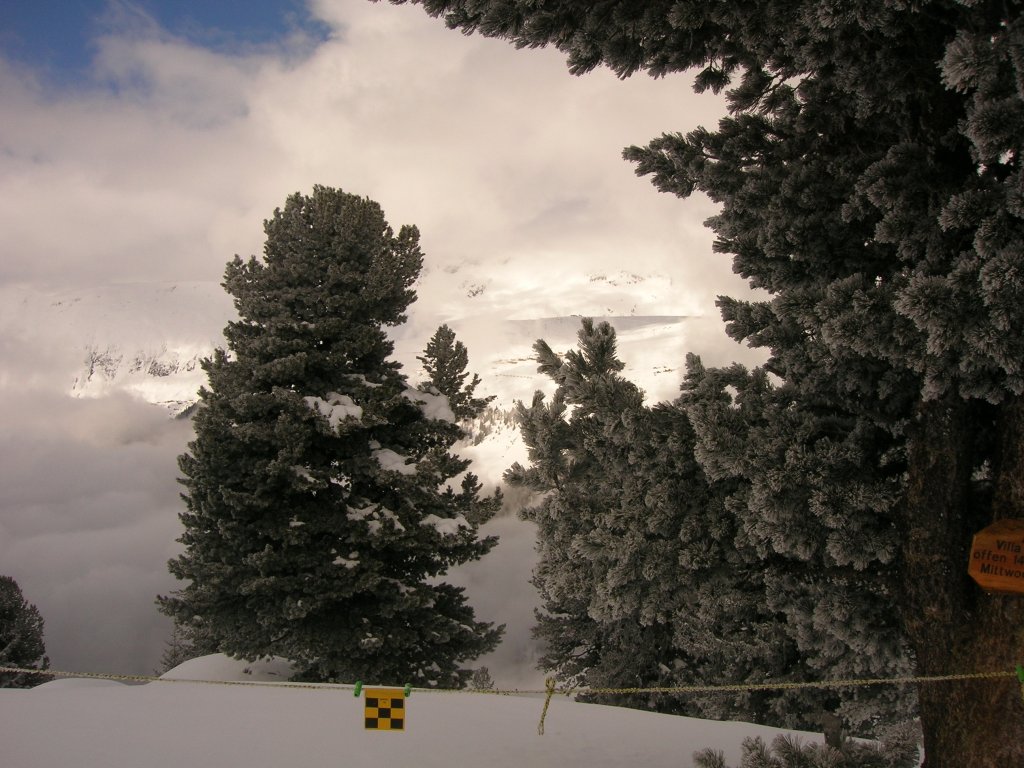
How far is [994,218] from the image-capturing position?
11.6ft

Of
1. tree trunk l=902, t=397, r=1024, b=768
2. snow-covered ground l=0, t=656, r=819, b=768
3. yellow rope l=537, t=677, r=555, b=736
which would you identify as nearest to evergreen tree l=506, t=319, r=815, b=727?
yellow rope l=537, t=677, r=555, b=736

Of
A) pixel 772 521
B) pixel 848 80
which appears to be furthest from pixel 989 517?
pixel 848 80

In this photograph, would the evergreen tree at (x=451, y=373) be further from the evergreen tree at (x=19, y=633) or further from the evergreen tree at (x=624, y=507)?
the evergreen tree at (x=19, y=633)

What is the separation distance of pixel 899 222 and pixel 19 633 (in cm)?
2858

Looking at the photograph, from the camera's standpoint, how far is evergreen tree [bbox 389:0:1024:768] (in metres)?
3.44

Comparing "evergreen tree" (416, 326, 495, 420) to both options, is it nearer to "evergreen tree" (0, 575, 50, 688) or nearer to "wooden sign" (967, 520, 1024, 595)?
"wooden sign" (967, 520, 1024, 595)

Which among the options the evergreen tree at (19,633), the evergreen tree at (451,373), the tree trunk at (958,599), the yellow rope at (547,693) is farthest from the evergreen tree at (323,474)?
the evergreen tree at (19,633)

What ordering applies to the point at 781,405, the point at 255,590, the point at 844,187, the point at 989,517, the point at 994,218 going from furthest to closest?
the point at 255,590
the point at 781,405
the point at 844,187
the point at 989,517
the point at 994,218

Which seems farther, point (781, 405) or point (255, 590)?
point (255, 590)

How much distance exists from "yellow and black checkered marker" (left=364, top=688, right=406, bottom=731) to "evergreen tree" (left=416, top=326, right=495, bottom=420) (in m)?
9.72

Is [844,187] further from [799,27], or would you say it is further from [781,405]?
[781,405]

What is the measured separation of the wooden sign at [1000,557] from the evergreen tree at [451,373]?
11.9m

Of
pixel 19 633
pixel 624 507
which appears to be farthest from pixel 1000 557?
pixel 19 633

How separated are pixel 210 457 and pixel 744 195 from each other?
11.4m
